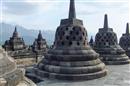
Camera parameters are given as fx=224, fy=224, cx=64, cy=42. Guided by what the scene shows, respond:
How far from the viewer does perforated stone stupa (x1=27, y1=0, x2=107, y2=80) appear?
16.1 meters

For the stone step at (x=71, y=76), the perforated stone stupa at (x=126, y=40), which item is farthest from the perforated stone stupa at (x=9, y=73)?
the perforated stone stupa at (x=126, y=40)

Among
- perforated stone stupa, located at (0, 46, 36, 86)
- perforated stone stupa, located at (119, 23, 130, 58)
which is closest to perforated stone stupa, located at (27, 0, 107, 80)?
perforated stone stupa, located at (0, 46, 36, 86)

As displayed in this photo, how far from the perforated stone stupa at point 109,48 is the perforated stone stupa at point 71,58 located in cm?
657

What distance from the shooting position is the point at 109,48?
80.1 feet

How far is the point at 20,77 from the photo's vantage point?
7.71 metres

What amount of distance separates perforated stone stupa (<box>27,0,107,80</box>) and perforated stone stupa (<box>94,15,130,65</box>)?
6.57 meters

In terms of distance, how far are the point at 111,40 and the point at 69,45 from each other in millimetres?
8876

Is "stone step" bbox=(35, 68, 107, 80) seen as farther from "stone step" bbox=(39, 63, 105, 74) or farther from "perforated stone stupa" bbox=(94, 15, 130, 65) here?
"perforated stone stupa" bbox=(94, 15, 130, 65)

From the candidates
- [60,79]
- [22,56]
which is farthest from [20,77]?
[22,56]

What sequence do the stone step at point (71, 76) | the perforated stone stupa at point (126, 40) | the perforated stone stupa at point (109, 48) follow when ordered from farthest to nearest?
the perforated stone stupa at point (126, 40) < the perforated stone stupa at point (109, 48) < the stone step at point (71, 76)

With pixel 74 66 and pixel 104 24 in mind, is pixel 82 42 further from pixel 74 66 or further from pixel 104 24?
pixel 104 24

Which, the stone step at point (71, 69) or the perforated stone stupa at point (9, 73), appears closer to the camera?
the perforated stone stupa at point (9, 73)

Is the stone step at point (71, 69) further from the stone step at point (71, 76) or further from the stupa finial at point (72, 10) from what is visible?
the stupa finial at point (72, 10)

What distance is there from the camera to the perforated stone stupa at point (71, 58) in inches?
635
